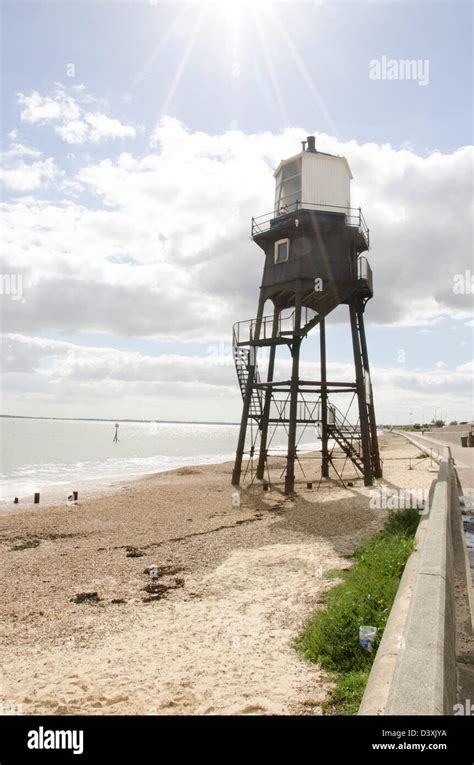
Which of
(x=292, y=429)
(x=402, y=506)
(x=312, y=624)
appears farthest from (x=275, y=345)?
(x=312, y=624)

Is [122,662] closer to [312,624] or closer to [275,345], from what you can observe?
[312,624]

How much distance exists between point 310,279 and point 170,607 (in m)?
16.6

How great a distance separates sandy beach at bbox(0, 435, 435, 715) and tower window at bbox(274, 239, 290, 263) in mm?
11576

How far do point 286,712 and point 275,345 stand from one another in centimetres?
1849

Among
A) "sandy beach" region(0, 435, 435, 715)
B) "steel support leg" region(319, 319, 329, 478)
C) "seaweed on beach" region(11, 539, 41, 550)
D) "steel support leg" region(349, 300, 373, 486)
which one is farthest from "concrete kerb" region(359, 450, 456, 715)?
"steel support leg" region(319, 319, 329, 478)

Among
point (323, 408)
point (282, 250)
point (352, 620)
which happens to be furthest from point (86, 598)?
point (282, 250)

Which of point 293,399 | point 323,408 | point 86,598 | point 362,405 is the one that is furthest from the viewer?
point 323,408

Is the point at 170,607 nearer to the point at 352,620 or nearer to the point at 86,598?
the point at 86,598

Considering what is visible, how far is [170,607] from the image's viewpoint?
8250mm

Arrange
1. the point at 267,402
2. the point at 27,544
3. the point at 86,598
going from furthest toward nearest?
the point at 267,402, the point at 27,544, the point at 86,598

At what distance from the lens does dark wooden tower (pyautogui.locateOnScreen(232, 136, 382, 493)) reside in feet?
70.8

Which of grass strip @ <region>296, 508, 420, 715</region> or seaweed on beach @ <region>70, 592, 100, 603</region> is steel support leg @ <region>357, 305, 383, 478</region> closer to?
grass strip @ <region>296, 508, 420, 715</region>

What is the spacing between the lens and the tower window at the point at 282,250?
2223cm
